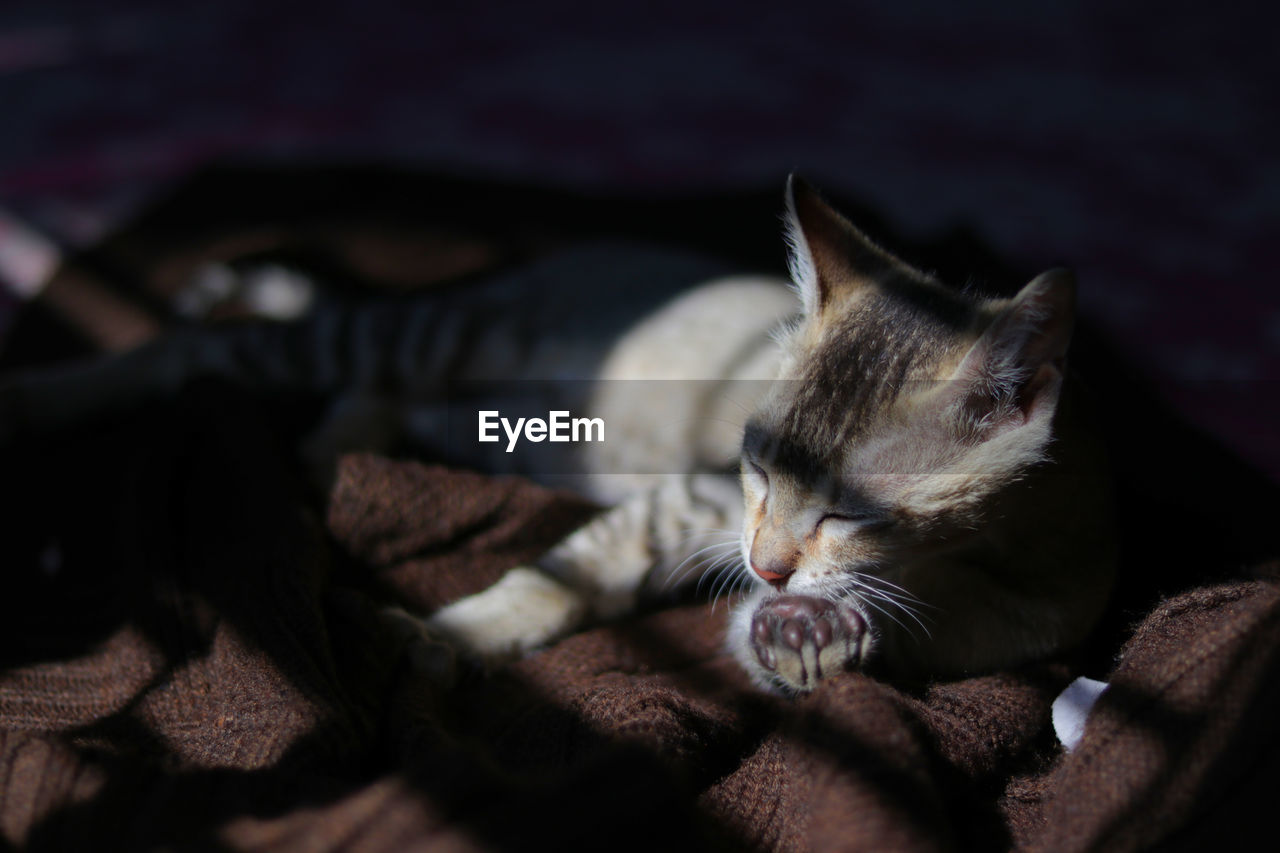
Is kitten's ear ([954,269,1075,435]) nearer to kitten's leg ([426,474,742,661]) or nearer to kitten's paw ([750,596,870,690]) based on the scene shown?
kitten's paw ([750,596,870,690])

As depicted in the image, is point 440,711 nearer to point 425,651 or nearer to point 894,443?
point 425,651

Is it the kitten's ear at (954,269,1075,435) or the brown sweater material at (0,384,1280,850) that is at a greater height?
the kitten's ear at (954,269,1075,435)

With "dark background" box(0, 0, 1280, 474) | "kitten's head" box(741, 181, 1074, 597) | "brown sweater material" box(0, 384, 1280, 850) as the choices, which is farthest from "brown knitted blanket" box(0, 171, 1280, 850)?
"dark background" box(0, 0, 1280, 474)

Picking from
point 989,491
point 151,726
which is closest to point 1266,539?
point 989,491

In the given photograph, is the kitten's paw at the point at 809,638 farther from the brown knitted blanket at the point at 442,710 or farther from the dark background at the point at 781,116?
the dark background at the point at 781,116

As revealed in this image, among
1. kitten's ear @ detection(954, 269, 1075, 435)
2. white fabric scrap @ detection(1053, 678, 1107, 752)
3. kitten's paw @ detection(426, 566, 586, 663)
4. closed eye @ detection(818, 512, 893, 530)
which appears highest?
kitten's ear @ detection(954, 269, 1075, 435)

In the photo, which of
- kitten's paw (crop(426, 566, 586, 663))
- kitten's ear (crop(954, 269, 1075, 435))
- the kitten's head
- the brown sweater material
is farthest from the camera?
kitten's paw (crop(426, 566, 586, 663))

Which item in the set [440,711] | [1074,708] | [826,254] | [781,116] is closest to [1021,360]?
[826,254]
